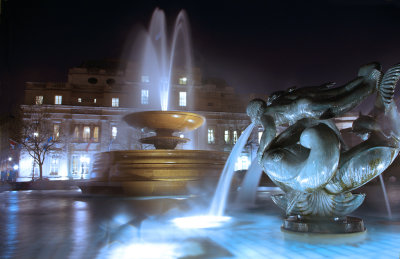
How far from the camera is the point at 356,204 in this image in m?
3.71

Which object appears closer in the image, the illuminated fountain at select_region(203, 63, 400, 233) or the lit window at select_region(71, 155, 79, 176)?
the illuminated fountain at select_region(203, 63, 400, 233)

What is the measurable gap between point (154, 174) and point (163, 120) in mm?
2685

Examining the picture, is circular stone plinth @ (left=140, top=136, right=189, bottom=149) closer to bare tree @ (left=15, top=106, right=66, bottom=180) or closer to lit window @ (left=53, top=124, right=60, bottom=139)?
bare tree @ (left=15, top=106, right=66, bottom=180)

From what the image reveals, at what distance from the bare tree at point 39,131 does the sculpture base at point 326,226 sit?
3222cm

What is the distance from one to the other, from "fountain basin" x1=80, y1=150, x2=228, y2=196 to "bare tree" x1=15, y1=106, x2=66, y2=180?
24.4 m

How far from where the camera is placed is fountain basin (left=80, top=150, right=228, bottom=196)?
1003 cm

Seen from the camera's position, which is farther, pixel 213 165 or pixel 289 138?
pixel 213 165

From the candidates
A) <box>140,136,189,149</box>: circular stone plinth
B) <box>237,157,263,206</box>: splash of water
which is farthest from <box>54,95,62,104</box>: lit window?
<box>237,157,263,206</box>: splash of water

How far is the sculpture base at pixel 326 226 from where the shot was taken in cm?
352

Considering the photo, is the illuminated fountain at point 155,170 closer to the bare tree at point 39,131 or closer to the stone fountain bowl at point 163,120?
the stone fountain bowl at point 163,120

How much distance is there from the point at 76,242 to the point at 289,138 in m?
2.62

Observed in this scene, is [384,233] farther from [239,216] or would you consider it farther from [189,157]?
[189,157]

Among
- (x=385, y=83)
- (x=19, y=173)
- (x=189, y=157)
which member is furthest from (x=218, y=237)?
(x=19, y=173)

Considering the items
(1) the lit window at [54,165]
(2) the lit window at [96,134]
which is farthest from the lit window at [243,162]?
(1) the lit window at [54,165]
